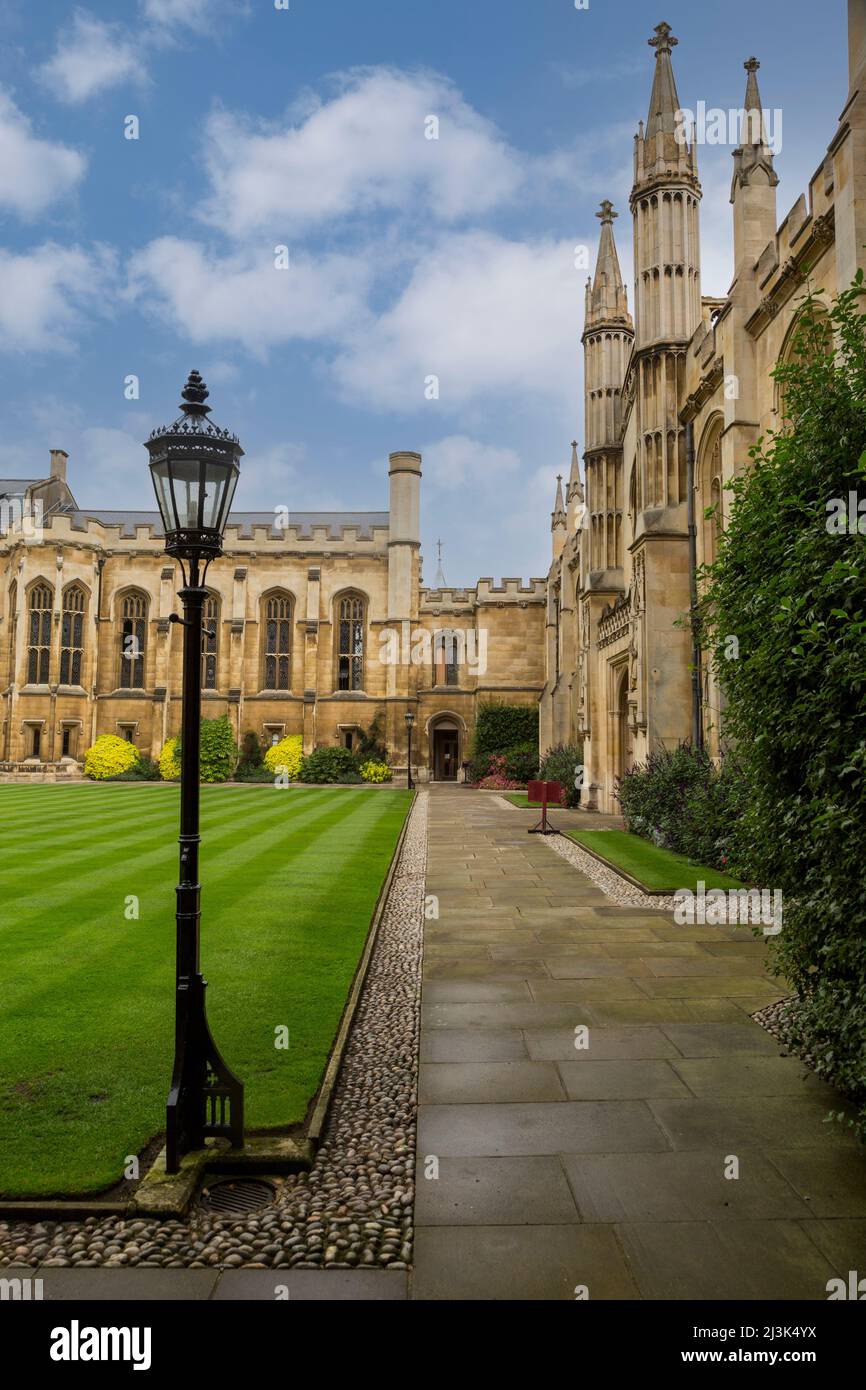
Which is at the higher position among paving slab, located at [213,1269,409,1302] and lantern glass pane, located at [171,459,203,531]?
lantern glass pane, located at [171,459,203,531]

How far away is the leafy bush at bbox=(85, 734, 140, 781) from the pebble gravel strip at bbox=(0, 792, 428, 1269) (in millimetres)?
34115

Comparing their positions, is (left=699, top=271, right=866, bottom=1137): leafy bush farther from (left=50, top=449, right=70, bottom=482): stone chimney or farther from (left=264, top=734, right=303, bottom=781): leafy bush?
(left=50, top=449, right=70, bottom=482): stone chimney

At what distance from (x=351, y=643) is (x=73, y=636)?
1288 centimetres

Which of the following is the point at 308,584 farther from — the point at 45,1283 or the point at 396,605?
the point at 45,1283

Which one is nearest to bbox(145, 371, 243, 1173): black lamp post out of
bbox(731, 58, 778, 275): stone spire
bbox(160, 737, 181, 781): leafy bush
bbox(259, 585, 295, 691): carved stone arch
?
bbox(731, 58, 778, 275): stone spire

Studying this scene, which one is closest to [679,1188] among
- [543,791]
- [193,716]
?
[193,716]

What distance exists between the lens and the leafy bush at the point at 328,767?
1435 inches

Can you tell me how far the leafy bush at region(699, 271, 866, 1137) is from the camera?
3.74 m

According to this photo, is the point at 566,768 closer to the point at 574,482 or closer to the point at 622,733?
the point at 622,733

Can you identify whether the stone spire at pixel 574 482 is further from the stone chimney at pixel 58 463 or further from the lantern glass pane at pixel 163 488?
the lantern glass pane at pixel 163 488

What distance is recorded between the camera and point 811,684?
439cm

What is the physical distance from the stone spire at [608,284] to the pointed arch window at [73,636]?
26.3m
